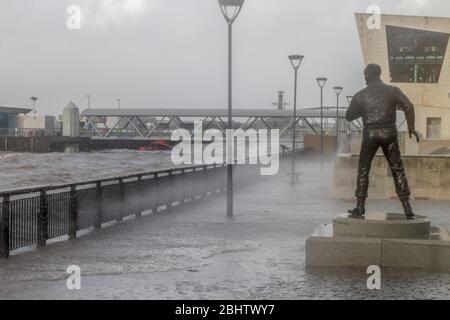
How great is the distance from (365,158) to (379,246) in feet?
5.22

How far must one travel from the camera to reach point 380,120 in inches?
411

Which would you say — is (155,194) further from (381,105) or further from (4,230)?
(381,105)

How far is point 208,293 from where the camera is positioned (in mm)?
8273

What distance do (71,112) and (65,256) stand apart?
101m

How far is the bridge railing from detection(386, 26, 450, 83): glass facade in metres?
43.5

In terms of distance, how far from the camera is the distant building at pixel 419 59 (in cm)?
6053

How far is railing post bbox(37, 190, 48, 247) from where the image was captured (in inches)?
468

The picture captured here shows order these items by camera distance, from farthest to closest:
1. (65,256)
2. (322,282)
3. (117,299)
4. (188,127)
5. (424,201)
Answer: (188,127), (424,201), (65,256), (322,282), (117,299)

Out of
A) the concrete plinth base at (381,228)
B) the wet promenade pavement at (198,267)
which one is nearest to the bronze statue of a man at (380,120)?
the concrete plinth base at (381,228)

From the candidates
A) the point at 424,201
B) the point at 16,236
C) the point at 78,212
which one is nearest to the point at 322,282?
the point at 16,236

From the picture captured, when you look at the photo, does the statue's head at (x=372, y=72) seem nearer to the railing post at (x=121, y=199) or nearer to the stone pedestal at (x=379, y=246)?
the stone pedestal at (x=379, y=246)

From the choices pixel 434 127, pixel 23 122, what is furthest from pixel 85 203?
pixel 23 122

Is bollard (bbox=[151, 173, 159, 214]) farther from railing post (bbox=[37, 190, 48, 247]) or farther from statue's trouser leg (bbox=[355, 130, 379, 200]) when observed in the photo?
statue's trouser leg (bbox=[355, 130, 379, 200])
